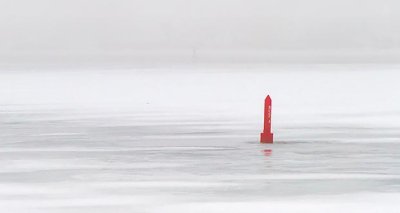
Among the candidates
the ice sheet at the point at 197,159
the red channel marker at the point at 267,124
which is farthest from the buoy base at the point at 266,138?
the ice sheet at the point at 197,159

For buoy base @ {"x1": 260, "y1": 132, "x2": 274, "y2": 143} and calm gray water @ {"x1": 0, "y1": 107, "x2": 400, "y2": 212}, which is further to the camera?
buoy base @ {"x1": 260, "y1": 132, "x2": 274, "y2": 143}

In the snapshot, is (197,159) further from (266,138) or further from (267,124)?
(266,138)

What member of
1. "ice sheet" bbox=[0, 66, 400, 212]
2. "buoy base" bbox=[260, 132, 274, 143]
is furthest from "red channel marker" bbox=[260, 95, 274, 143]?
"ice sheet" bbox=[0, 66, 400, 212]

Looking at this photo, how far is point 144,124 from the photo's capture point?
25.6 meters

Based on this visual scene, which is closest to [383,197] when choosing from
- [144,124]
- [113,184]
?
[113,184]

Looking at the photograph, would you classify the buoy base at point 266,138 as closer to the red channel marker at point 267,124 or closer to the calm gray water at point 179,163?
the red channel marker at point 267,124

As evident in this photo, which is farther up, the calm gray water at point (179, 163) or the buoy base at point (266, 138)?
the buoy base at point (266, 138)

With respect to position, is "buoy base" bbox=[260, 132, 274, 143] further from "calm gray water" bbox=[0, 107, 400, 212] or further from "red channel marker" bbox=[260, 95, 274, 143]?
"calm gray water" bbox=[0, 107, 400, 212]

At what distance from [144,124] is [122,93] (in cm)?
1805

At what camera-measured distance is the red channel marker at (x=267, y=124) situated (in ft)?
65.9

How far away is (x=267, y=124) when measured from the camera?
793 inches

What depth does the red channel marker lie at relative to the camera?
2008cm

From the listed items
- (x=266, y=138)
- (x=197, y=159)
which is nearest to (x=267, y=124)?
(x=266, y=138)

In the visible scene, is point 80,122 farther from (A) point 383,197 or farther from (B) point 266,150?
(A) point 383,197
